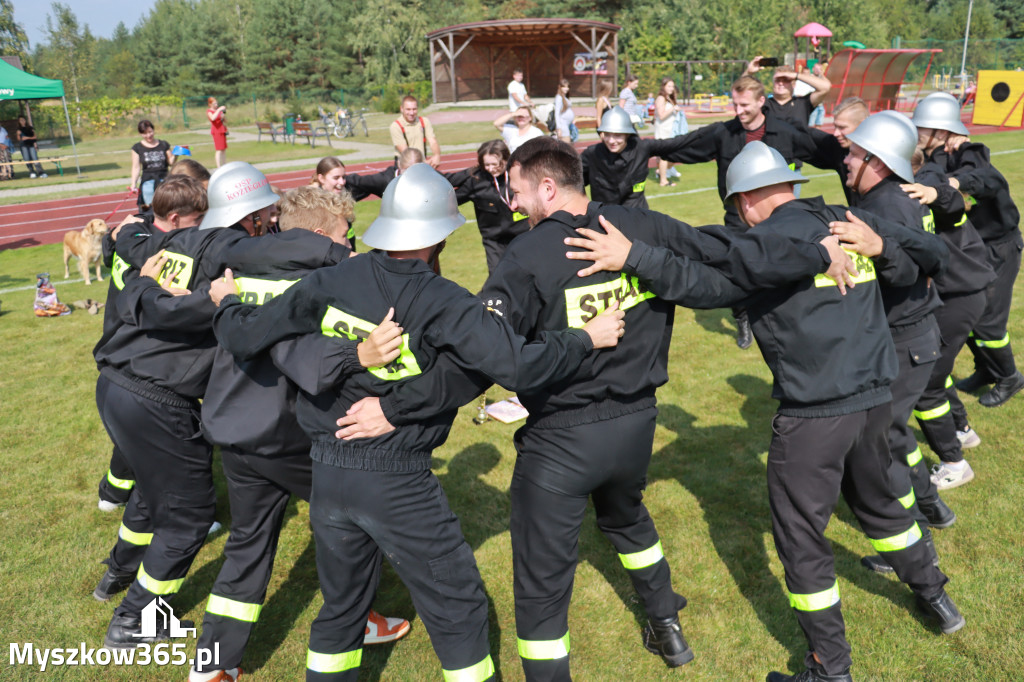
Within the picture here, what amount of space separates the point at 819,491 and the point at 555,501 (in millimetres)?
A: 1193

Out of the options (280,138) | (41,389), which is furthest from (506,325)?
(280,138)

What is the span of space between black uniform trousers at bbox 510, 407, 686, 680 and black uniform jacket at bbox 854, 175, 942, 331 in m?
1.78

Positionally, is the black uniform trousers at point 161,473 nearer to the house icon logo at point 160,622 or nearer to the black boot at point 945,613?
the house icon logo at point 160,622

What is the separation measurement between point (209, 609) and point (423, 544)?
51.4 inches

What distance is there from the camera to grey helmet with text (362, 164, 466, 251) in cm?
282

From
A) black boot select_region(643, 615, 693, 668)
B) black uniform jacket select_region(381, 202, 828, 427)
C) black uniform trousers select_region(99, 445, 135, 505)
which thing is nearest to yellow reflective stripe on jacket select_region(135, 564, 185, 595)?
black uniform trousers select_region(99, 445, 135, 505)

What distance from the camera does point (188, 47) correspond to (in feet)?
228

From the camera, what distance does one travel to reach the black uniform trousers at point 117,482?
504cm

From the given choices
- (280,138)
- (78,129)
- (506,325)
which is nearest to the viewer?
(506,325)

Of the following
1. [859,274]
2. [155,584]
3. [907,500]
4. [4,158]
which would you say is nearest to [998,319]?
[907,500]

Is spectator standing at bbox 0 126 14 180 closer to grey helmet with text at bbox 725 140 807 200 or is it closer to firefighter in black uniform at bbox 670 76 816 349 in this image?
firefighter in black uniform at bbox 670 76 816 349

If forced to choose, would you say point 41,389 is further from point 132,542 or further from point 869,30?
point 869,30

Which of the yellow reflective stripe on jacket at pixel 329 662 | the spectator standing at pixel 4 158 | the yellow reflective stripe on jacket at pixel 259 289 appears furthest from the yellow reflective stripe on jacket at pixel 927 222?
the spectator standing at pixel 4 158

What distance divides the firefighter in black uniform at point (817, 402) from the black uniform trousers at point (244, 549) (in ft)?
6.13
